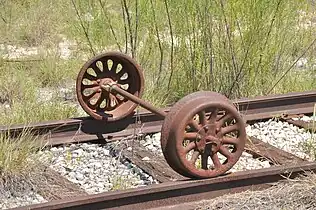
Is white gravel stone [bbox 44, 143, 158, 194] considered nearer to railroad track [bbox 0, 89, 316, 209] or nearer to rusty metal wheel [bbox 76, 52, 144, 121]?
railroad track [bbox 0, 89, 316, 209]

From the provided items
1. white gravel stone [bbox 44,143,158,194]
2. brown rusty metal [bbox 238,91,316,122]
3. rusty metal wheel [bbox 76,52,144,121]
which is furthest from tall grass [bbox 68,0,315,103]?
white gravel stone [bbox 44,143,158,194]

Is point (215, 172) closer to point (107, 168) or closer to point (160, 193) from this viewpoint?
point (160, 193)

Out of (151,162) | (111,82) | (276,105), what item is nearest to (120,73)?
(111,82)

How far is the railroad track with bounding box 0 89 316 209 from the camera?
5141mm

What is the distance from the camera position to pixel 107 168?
6.42 metres

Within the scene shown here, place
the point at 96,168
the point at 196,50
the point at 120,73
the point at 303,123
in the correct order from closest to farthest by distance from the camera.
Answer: the point at 96,168 → the point at 120,73 → the point at 303,123 → the point at 196,50

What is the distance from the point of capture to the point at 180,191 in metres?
5.34

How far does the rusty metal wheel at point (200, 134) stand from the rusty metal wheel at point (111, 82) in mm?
1595

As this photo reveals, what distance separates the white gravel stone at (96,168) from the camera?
19.7 ft

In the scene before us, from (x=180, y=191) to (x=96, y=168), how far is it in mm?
1254

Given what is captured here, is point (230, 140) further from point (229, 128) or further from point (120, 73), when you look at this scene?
point (120, 73)

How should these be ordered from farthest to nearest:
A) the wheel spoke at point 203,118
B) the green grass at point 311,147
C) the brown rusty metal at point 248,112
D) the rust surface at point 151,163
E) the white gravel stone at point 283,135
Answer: the white gravel stone at point 283,135 < the brown rusty metal at point 248,112 < the green grass at point 311,147 < the rust surface at point 151,163 < the wheel spoke at point 203,118

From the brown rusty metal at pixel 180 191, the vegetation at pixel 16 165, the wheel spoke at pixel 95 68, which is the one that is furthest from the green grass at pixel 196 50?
the brown rusty metal at pixel 180 191

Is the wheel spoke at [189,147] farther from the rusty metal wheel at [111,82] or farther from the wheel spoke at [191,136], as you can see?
the rusty metal wheel at [111,82]
